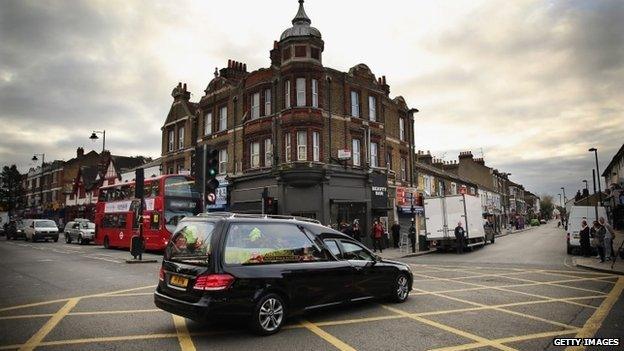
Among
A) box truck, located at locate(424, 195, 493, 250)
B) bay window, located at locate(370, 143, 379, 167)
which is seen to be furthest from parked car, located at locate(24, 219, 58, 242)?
box truck, located at locate(424, 195, 493, 250)

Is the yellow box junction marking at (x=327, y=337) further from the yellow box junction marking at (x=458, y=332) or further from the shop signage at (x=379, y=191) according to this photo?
the shop signage at (x=379, y=191)

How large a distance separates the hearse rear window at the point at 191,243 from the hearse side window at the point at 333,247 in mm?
2197

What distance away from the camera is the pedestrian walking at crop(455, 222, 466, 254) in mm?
22250

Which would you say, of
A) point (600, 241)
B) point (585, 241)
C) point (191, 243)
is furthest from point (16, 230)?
point (600, 241)

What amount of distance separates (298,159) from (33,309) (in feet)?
58.5

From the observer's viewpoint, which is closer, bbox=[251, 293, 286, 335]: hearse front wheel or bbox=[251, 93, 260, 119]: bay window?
bbox=[251, 293, 286, 335]: hearse front wheel

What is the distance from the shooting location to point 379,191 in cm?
2822

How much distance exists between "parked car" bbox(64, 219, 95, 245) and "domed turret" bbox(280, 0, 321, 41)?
19.7m

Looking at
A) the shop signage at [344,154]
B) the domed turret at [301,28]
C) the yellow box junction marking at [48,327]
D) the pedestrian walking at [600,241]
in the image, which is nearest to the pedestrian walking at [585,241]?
the pedestrian walking at [600,241]

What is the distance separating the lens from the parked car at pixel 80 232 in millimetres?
29844

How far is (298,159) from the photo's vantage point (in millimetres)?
24672

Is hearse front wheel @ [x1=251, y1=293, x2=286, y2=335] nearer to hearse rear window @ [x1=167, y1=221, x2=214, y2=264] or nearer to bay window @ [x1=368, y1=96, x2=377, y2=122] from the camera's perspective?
hearse rear window @ [x1=167, y1=221, x2=214, y2=264]

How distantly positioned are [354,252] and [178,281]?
327cm

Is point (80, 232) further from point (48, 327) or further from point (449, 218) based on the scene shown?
point (48, 327)
